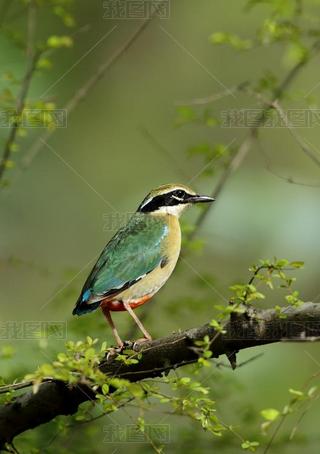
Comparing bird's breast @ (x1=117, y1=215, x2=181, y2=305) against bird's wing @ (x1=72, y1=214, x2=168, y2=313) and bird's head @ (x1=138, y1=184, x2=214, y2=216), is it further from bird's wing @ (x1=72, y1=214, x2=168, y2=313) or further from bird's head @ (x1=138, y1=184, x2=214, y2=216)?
bird's head @ (x1=138, y1=184, x2=214, y2=216)

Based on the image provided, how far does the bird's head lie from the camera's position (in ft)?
18.8

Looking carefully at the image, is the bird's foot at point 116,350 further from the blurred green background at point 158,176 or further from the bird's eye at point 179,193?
the blurred green background at point 158,176

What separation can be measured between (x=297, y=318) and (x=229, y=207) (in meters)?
4.17

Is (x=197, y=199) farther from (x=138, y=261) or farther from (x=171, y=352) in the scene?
(x=171, y=352)

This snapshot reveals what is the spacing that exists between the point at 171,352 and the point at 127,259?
1369 millimetres

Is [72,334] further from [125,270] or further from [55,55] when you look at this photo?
[55,55]

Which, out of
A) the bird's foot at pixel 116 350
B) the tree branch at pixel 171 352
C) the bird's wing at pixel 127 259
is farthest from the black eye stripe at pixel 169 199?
the tree branch at pixel 171 352

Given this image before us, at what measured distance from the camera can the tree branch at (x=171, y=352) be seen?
137 inches

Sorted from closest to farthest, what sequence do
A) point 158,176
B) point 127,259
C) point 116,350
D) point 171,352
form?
point 171,352 → point 116,350 → point 127,259 → point 158,176

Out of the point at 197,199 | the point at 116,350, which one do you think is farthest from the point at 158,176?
the point at 116,350

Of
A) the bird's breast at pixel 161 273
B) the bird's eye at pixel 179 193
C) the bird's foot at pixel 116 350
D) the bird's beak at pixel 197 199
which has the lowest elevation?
the bird's foot at pixel 116 350

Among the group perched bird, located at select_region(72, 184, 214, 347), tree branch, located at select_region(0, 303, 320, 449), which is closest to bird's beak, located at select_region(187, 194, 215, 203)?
perched bird, located at select_region(72, 184, 214, 347)

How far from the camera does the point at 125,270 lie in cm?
508

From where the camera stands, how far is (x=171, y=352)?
3842mm
